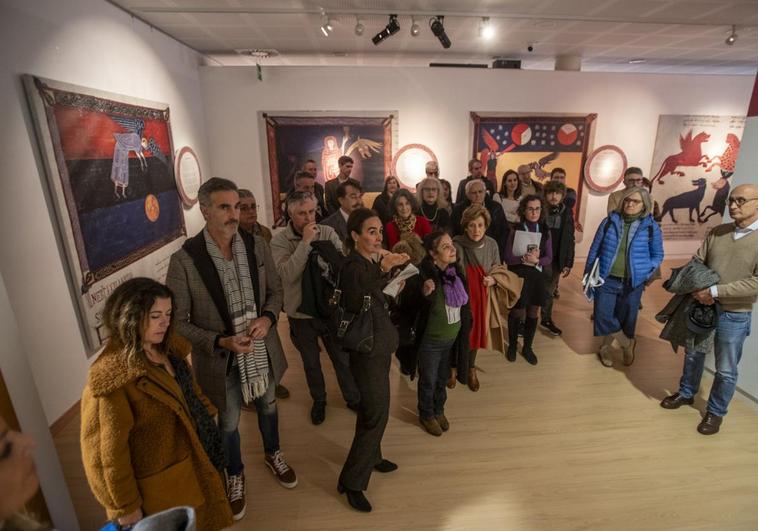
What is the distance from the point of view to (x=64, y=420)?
316 centimetres

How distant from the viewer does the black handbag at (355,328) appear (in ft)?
6.54

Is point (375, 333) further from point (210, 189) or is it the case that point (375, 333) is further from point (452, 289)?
point (210, 189)

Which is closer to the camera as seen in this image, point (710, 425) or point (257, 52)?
point (710, 425)

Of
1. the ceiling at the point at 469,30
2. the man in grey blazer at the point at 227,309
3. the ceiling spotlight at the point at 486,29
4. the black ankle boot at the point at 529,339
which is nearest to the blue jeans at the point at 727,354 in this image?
the black ankle boot at the point at 529,339

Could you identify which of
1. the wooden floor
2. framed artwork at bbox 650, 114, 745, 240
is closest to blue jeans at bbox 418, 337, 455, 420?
the wooden floor

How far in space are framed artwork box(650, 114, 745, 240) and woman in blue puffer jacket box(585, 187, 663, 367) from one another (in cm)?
451

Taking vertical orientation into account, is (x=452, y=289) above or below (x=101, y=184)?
below

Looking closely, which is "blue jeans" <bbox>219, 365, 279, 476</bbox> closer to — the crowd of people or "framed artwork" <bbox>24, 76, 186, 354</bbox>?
the crowd of people

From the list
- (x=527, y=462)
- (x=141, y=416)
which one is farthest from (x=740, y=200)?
(x=141, y=416)

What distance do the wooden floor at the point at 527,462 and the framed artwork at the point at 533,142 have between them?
156 inches

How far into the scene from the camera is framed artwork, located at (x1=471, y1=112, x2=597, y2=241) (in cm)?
646

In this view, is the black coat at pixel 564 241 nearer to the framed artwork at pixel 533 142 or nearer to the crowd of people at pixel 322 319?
the crowd of people at pixel 322 319

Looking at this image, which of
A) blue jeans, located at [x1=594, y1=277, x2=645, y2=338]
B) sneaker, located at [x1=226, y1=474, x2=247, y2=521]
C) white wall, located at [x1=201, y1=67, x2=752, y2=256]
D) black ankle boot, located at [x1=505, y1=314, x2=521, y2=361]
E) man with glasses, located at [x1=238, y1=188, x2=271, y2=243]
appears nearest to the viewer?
sneaker, located at [x1=226, y1=474, x2=247, y2=521]

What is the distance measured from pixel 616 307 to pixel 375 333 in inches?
113
